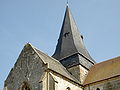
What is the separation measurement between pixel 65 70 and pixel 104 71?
350 centimetres

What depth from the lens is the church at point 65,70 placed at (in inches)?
739

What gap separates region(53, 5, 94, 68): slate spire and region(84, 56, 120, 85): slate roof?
195cm

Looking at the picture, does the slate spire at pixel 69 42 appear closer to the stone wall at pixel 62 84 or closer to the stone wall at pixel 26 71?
the stone wall at pixel 62 84

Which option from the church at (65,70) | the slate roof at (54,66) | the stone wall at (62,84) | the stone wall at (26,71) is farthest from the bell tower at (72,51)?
the stone wall at (26,71)

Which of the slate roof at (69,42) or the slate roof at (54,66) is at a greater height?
the slate roof at (69,42)

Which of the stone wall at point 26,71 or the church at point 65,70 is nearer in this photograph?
the church at point 65,70

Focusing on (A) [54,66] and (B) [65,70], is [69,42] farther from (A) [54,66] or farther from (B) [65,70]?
(A) [54,66]

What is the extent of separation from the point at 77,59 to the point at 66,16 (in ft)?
23.7

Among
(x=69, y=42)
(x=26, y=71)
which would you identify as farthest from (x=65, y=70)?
(x=69, y=42)

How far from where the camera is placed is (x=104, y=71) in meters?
21.8

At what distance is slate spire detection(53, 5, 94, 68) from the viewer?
2467 cm

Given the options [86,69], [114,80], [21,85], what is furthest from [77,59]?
[21,85]

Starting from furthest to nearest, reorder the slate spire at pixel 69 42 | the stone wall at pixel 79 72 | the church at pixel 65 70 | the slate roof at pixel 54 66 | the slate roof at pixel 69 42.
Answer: the slate roof at pixel 69 42
the slate spire at pixel 69 42
the stone wall at pixel 79 72
the slate roof at pixel 54 66
the church at pixel 65 70

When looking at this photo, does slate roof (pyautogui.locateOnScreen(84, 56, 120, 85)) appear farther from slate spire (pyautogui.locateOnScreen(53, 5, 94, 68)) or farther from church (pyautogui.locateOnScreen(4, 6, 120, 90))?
slate spire (pyautogui.locateOnScreen(53, 5, 94, 68))
